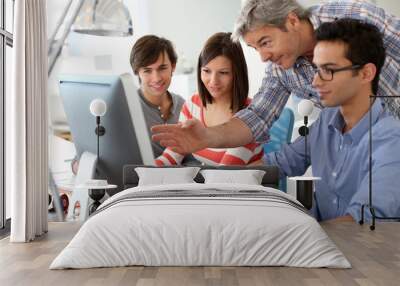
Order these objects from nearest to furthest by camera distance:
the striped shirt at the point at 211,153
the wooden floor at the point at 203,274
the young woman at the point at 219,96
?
the wooden floor at the point at 203,274 < the young woman at the point at 219,96 < the striped shirt at the point at 211,153

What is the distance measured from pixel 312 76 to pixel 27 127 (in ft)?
9.62

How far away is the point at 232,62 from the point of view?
21.0 feet

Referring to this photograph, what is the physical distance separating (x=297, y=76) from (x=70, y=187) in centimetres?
277

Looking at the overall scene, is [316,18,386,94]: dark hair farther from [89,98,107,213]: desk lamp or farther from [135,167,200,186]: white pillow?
[89,98,107,213]: desk lamp

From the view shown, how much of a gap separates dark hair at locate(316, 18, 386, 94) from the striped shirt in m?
1.14

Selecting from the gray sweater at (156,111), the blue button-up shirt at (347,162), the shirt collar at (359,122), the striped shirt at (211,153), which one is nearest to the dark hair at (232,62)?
the striped shirt at (211,153)

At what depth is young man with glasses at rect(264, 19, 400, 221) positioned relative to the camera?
6.18 m

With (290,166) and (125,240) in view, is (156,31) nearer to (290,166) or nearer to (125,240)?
(290,166)

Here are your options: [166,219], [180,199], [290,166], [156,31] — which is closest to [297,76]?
[290,166]

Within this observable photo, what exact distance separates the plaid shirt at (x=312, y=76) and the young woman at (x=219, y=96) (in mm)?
161

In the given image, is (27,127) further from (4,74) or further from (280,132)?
(280,132)

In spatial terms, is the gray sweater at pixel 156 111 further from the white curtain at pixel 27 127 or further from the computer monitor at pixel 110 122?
the white curtain at pixel 27 127

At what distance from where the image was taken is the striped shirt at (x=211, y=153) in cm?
655

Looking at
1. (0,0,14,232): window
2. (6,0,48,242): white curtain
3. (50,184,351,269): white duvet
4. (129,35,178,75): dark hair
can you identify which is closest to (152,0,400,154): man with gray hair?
(129,35,178,75): dark hair
